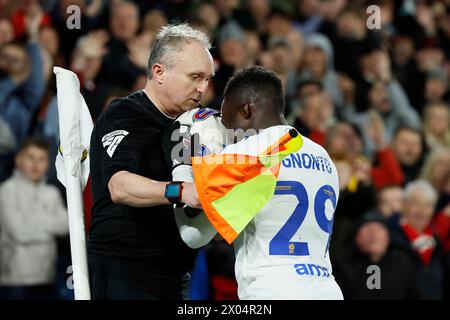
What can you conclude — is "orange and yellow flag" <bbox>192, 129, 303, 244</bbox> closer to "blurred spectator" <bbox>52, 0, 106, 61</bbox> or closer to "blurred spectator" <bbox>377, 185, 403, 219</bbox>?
"blurred spectator" <bbox>377, 185, 403, 219</bbox>

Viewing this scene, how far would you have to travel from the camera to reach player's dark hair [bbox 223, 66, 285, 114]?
4324 mm

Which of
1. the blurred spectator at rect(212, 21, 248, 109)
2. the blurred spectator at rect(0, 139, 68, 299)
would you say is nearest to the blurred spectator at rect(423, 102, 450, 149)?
the blurred spectator at rect(212, 21, 248, 109)

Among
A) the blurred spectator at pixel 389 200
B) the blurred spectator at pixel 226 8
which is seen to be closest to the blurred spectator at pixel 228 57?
the blurred spectator at pixel 226 8

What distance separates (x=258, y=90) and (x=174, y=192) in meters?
0.65

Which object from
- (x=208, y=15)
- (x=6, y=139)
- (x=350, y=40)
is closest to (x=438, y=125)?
(x=350, y=40)

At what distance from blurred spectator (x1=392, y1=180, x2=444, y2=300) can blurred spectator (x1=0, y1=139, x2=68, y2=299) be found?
3073mm

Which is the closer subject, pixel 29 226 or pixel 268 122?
pixel 268 122

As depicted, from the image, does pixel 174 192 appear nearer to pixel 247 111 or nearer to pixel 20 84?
pixel 247 111

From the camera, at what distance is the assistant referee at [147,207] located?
15.3ft

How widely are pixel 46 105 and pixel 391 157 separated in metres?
3.82

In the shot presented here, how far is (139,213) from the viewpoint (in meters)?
4.66
